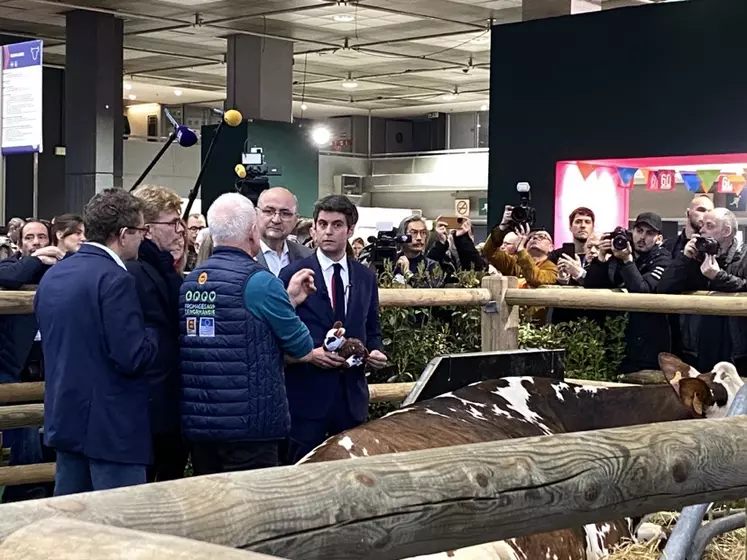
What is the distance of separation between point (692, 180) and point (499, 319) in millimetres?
7892

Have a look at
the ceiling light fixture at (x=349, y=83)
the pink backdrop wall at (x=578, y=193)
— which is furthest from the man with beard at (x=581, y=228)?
the ceiling light fixture at (x=349, y=83)

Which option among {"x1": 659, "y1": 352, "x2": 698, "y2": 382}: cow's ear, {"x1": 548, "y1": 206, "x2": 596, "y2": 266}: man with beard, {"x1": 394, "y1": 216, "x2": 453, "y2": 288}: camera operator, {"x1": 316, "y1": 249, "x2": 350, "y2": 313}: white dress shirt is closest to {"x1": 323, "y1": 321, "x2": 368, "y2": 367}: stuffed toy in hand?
{"x1": 316, "y1": 249, "x2": 350, "y2": 313}: white dress shirt

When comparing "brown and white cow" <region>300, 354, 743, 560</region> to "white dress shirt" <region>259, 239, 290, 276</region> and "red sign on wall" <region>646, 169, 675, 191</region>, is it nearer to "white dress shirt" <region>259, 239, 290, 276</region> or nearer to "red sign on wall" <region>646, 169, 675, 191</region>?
"white dress shirt" <region>259, 239, 290, 276</region>

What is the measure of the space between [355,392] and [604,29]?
8.55m

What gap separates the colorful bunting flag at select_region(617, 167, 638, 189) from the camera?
12.6 m

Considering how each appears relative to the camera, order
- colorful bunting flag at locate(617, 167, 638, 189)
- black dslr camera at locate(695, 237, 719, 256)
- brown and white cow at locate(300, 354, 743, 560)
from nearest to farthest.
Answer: brown and white cow at locate(300, 354, 743, 560) → black dslr camera at locate(695, 237, 719, 256) → colorful bunting flag at locate(617, 167, 638, 189)

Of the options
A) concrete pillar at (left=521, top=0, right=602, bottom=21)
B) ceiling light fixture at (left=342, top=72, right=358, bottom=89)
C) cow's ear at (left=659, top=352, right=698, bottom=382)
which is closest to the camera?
cow's ear at (left=659, top=352, right=698, bottom=382)

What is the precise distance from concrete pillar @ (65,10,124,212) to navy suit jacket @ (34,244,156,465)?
12807 mm

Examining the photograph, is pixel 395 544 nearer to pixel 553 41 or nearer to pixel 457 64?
pixel 553 41

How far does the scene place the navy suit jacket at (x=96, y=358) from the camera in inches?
144

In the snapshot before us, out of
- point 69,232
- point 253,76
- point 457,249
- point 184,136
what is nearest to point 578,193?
point 457,249

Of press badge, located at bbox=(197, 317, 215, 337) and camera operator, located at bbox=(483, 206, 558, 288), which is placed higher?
camera operator, located at bbox=(483, 206, 558, 288)

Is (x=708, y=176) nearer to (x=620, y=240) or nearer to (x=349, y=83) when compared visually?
(x=620, y=240)

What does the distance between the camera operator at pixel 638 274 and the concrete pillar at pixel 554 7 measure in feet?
25.0
